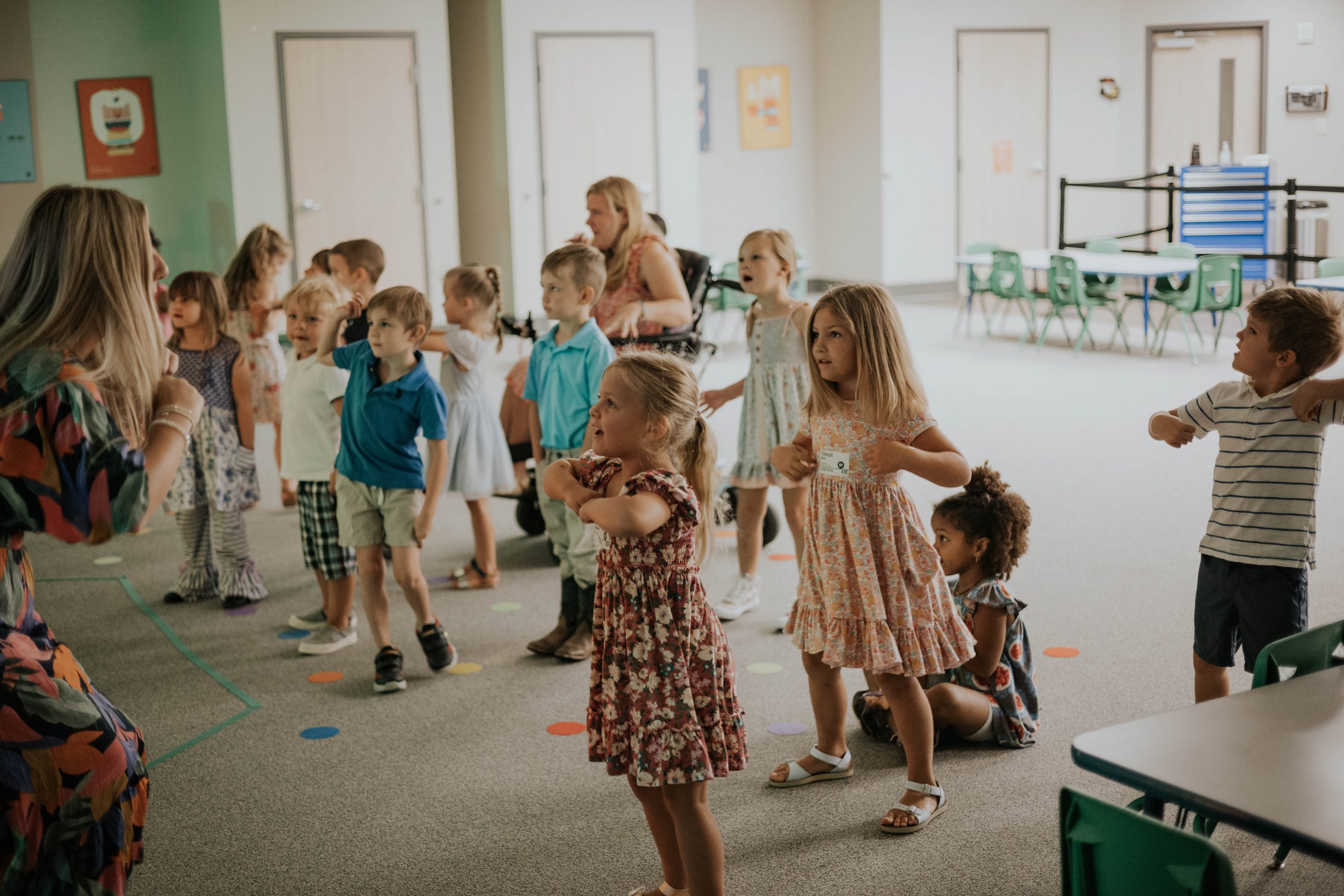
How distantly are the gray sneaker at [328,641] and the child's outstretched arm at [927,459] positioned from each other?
210cm

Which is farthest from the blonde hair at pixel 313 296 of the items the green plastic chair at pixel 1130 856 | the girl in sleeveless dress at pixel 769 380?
the green plastic chair at pixel 1130 856

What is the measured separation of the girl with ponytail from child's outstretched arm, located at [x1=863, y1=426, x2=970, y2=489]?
7.04ft

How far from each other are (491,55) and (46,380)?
10313 millimetres

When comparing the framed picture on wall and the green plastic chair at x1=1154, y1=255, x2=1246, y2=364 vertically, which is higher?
the framed picture on wall

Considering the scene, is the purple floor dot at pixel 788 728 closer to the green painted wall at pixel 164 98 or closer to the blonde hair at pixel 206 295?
the blonde hair at pixel 206 295

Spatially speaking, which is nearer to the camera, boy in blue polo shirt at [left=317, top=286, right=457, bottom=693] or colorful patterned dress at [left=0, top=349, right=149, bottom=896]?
colorful patterned dress at [left=0, top=349, right=149, bottom=896]

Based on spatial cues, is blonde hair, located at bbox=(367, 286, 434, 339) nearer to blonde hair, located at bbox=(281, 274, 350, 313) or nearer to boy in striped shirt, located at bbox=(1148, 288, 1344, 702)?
blonde hair, located at bbox=(281, 274, 350, 313)

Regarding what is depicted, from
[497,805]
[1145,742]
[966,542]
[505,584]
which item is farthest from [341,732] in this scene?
[1145,742]

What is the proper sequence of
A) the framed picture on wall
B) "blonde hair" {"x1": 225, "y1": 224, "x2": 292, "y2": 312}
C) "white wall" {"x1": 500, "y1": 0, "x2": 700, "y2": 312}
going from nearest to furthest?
"blonde hair" {"x1": 225, "y1": 224, "x2": 292, "y2": 312}, "white wall" {"x1": 500, "y1": 0, "x2": 700, "y2": 312}, the framed picture on wall

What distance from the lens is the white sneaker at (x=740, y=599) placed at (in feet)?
13.7

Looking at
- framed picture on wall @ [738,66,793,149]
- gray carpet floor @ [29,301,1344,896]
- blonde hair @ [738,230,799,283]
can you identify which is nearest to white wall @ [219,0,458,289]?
framed picture on wall @ [738,66,793,149]

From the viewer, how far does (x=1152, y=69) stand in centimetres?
1409

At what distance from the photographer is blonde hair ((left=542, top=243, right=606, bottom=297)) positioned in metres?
3.68

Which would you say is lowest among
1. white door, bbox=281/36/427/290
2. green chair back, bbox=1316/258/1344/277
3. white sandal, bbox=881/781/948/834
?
white sandal, bbox=881/781/948/834
